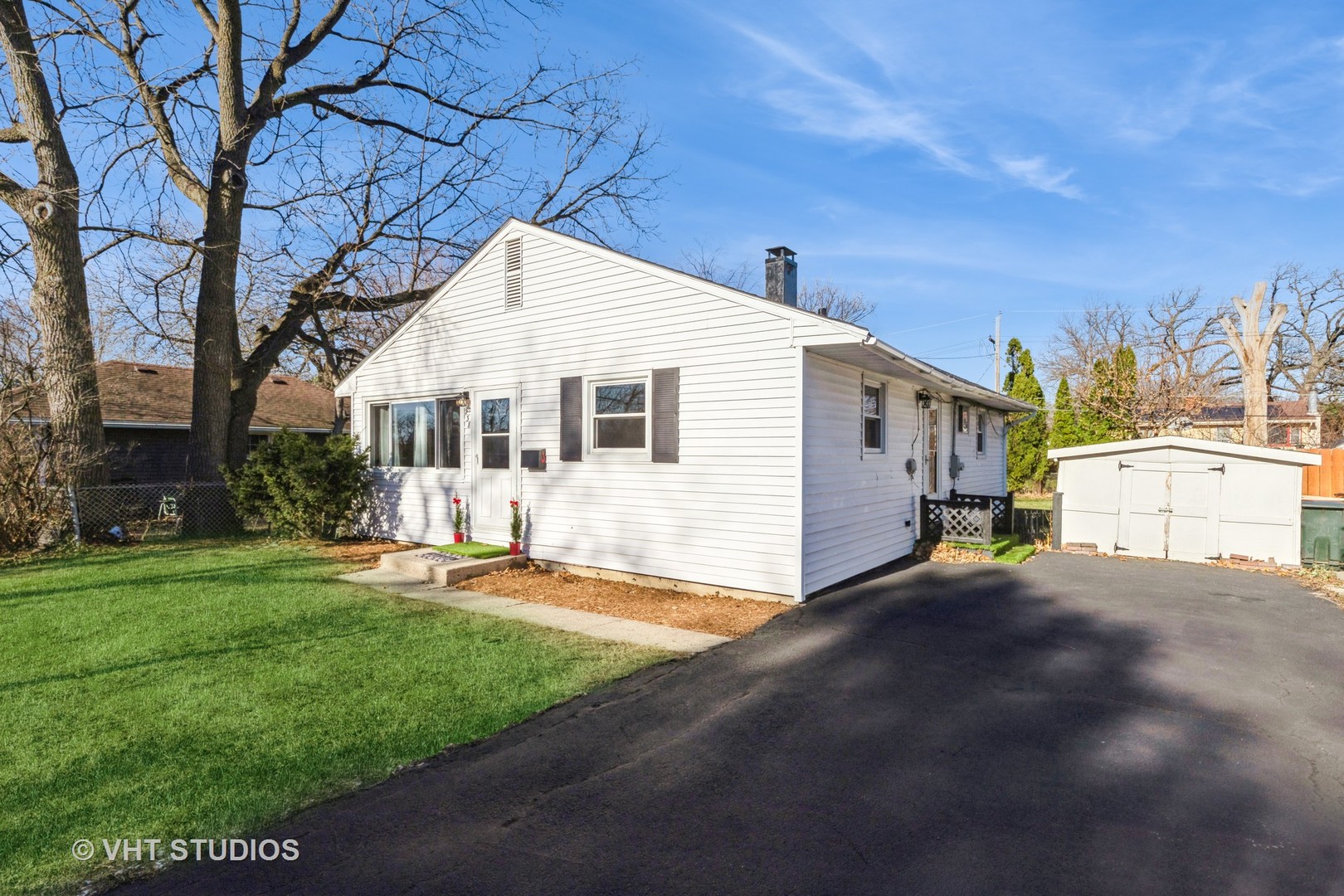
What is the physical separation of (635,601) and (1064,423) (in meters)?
21.2

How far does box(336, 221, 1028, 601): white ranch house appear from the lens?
24.6ft

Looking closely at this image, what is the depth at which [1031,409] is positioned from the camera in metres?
15.5

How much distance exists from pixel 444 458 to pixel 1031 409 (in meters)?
12.7

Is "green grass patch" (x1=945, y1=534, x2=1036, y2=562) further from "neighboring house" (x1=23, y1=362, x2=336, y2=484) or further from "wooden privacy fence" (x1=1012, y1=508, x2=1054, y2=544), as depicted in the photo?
"neighboring house" (x1=23, y1=362, x2=336, y2=484)

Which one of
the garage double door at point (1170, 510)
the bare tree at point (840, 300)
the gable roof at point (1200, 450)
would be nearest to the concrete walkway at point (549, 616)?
the gable roof at point (1200, 450)

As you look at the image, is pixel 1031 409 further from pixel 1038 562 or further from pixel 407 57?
pixel 407 57

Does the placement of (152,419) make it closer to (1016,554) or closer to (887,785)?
(1016,554)

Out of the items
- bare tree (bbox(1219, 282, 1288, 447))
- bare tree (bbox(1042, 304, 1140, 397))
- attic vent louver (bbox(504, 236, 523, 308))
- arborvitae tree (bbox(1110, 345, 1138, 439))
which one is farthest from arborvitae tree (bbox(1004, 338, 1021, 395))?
attic vent louver (bbox(504, 236, 523, 308))

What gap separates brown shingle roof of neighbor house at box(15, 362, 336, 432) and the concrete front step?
30.9 ft

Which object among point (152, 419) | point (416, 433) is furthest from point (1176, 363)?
point (152, 419)

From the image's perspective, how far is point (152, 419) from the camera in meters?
18.7

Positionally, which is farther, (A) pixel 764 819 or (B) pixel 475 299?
(B) pixel 475 299

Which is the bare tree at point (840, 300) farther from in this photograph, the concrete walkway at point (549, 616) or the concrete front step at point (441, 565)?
the concrete walkway at point (549, 616)

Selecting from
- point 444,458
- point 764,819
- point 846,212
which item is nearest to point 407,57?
point 444,458
